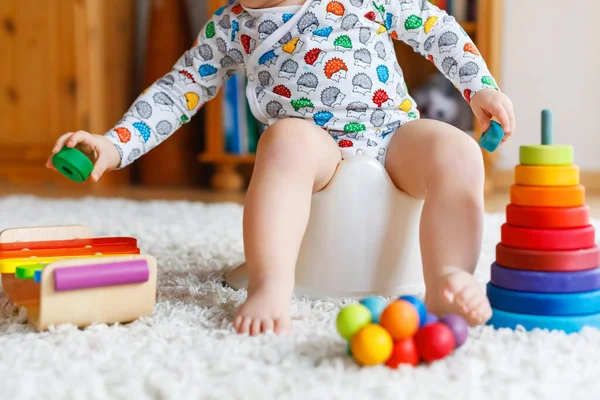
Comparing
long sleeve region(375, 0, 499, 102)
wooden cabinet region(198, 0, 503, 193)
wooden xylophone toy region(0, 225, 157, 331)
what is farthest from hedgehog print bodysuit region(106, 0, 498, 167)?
wooden cabinet region(198, 0, 503, 193)

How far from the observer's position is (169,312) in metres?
0.80

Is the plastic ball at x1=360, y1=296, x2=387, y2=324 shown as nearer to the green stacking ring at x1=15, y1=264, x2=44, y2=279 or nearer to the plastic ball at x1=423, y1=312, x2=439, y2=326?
the plastic ball at x1=423, y1=312, x2=439, y2=326

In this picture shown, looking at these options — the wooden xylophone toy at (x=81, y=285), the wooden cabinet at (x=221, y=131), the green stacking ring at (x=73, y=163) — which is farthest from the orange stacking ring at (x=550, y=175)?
the wooden cabinet at (x=221, y=131)

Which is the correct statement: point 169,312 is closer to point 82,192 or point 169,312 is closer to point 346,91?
point 346,91

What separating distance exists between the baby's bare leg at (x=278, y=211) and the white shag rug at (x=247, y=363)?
0.04 m

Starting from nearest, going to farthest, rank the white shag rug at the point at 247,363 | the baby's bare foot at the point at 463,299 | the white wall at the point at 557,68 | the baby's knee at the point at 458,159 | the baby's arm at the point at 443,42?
the white shag rug at the point at 247,363, the baby's bare foot at the point at 463,299, the baby's knee at the point at 458,159, the baby's arm at the point at 443,42, the white wall at the point at 557,68

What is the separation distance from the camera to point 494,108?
852 mm

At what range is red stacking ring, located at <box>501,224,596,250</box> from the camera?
0.70 m

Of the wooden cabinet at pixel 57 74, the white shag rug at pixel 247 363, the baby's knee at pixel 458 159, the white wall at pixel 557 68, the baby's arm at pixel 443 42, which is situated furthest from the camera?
the wooden cabinet at pixel 57 74

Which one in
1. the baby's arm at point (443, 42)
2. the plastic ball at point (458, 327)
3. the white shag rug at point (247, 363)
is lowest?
the white shag rug at point (247, 363)

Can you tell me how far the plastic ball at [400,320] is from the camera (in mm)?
619

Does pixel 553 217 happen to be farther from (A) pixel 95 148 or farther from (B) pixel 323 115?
(A) pixel 95 148

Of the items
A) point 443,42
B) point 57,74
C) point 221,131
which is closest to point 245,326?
point 443,42

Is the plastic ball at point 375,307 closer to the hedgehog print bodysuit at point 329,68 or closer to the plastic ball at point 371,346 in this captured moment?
the plastic ball at point 371,346
